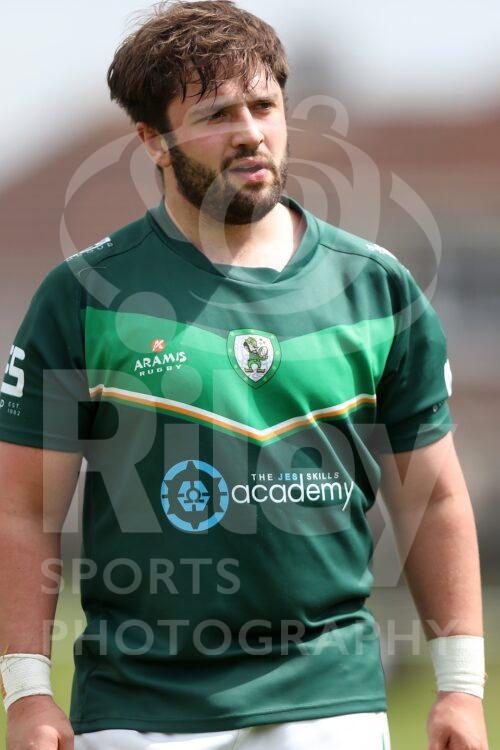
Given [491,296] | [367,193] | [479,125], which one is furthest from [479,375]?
[367,193]

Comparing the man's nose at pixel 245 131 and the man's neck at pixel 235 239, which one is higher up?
the man's nose at pixel 245 131

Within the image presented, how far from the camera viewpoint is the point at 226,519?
283cm

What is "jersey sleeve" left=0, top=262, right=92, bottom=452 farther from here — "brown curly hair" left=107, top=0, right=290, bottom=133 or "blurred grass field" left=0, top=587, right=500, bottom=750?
"blurred grass field" left=0, top=587, right=500, bottom=750

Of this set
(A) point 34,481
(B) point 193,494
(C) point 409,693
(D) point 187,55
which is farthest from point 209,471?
(C) point 409,693

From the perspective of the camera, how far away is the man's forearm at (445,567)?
3.04 metres

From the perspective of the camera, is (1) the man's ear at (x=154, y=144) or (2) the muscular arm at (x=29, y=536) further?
(1) the man's ear at (x=154, y=144)

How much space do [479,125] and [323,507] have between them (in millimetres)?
11386

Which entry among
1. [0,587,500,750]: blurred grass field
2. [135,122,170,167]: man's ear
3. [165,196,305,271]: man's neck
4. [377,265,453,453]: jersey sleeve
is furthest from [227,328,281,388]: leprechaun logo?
[0,587,500,750]: blurred grass field

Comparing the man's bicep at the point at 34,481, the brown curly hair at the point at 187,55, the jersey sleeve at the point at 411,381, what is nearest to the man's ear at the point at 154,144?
the brown curly hair at the point at 187,55

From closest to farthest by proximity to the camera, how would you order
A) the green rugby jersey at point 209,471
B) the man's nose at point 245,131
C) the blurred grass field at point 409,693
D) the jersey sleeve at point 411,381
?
1. the green rugby jersey at point 209,471
2. the man's nose at point 245,131
3. the jersey sleeve at point 411,381
4. the blurred grass field at point 409,693

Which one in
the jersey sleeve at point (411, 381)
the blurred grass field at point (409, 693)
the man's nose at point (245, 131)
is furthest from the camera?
the blurred grass field at point (409, 693)

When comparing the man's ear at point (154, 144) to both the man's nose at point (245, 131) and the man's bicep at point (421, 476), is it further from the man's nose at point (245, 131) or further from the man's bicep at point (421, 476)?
the man's bicep at point (421, 476)

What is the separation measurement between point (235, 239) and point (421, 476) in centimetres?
74

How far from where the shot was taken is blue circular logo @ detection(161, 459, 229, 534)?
2838 mm
